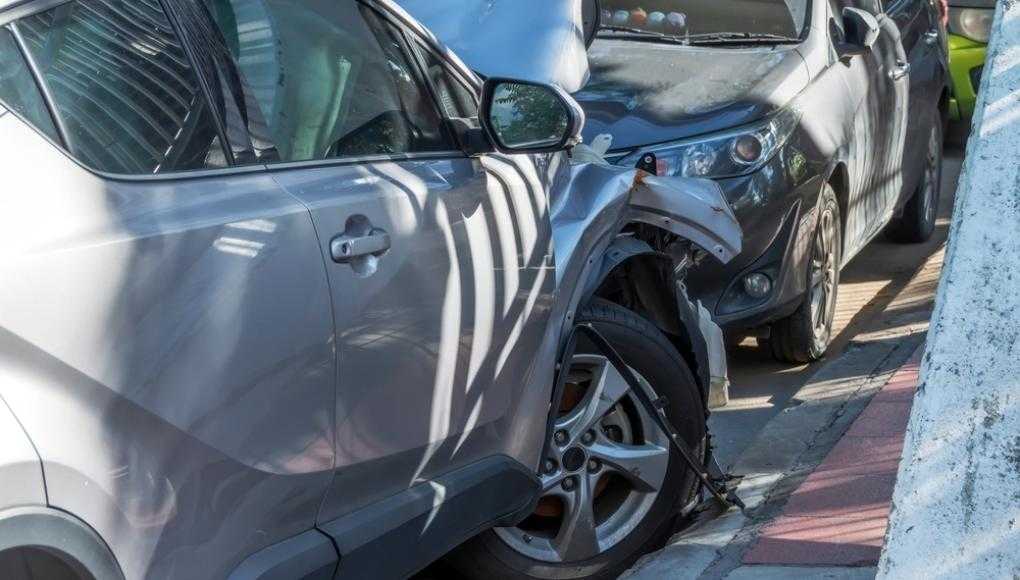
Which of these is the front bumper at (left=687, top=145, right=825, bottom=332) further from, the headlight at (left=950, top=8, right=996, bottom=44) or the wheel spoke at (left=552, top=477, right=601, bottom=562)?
the headlight at (left=950, top=8, right=996, bottom=44)

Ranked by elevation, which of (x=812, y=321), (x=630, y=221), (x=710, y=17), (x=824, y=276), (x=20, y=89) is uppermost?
(x=20, y=89)

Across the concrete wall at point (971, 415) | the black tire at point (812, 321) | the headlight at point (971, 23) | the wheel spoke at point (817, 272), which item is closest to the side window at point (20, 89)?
the concrete wall at point (971, 415)

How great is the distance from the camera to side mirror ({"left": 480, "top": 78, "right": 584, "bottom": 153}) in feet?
13.5

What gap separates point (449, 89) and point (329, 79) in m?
0.58

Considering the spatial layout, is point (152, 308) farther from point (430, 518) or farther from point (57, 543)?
point (430, 518)

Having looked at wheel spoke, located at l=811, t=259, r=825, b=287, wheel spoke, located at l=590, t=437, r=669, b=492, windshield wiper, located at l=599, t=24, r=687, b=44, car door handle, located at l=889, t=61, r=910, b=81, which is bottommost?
wheel spoke, located at l=811, t=259, r=825, b=287

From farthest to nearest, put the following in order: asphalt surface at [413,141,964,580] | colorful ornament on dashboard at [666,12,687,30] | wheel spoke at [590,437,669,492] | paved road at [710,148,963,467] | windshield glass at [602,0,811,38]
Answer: colorful ornament on dashboard at [666,12,687,30] → windshield glass at [602,0,811,38] → paved road at [710,148,963,467] → asphalt surface at [413,141,964,580] → wheel spoke at [590,437,669,492]

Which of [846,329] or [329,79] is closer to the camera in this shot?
[329,79]

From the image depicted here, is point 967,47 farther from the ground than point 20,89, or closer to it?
closer to it

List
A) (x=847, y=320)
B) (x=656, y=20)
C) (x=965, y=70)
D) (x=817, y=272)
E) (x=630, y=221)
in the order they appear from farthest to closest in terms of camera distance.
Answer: (x=965, y=70) → (x=847, y=320) → (x=656, y=20) → (x=817, y=272) → (x=630, y=221)

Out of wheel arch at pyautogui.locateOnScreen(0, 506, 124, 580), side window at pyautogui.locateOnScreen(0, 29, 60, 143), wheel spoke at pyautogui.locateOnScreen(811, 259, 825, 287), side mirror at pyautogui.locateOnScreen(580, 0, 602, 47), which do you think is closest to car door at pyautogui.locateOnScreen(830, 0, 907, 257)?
wheel spoke at pyautogui.locateOnScreen(811, 259, 825, 287)

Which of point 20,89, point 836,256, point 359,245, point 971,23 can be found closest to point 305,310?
point 359,245

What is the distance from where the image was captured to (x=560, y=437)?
4.38 metres

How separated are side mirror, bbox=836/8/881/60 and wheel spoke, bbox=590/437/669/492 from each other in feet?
10.9
